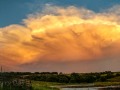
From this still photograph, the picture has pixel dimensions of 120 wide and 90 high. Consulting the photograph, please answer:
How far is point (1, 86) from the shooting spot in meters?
65.4

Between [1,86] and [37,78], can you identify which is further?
[37,78]

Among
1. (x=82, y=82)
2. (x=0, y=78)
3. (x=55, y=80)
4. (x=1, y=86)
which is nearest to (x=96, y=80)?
(x=82, y=82)

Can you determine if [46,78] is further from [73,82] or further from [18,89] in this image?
→ [18,89]

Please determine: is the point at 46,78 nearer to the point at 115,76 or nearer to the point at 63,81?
the point at 63,81

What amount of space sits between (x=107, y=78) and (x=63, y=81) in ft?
67.5

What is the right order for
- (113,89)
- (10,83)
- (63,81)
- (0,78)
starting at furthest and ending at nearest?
1. (63,81)
2. (113,89)
3. (0,78)
4. (10,83)

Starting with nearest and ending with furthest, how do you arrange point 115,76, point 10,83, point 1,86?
point 1,86
point 10,83
point 115,76

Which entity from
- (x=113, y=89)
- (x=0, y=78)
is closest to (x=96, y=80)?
(x=113, y=89)

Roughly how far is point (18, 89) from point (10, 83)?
94.6 inches

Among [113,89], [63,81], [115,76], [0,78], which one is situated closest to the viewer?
[0,78]

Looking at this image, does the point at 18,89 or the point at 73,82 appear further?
the point at 73,82

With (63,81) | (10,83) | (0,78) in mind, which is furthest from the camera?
(63,81)

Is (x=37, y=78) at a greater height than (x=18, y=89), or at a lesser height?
greater

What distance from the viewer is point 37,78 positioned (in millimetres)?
167750
